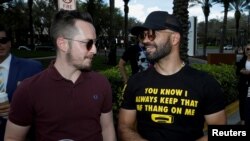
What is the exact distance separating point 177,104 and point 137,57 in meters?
4.13

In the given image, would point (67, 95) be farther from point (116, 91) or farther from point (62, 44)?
point (116, 91)

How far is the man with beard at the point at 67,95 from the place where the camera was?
285 cm

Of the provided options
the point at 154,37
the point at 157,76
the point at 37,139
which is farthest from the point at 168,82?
the point at 37,139

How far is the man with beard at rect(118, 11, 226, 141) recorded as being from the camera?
3234 millimetres

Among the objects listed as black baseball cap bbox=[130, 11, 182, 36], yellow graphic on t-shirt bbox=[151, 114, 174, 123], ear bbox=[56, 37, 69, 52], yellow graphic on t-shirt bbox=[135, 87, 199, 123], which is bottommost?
yellow graphic on t-shirt bbox=[151, 114, 174, 123]

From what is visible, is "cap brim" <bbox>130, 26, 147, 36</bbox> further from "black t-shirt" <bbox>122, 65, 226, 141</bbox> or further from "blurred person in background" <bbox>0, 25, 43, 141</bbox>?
"blurred person in background" <bbox>0, 25, 43, 141</bbox>

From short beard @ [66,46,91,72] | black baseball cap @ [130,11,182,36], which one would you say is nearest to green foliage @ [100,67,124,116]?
black baseball cap @ [130,11,182,36]

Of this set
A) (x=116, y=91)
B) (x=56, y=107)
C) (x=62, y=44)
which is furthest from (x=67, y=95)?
(x=116, y=91)

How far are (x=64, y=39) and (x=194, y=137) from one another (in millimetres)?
1285

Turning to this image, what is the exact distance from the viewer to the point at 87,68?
2979 mm

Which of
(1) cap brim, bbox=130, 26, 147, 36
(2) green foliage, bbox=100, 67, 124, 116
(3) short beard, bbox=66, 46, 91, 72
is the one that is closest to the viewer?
(3) short beard, bbox=66, 46, 91, 72

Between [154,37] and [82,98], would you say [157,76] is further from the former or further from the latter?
[82,98]

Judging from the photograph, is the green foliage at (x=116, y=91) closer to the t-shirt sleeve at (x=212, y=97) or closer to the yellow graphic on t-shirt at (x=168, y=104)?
the yellow graphic on t-shirt at (x=168, y=104)

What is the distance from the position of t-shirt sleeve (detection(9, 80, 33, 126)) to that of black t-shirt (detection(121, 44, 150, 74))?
4350 millimetres
